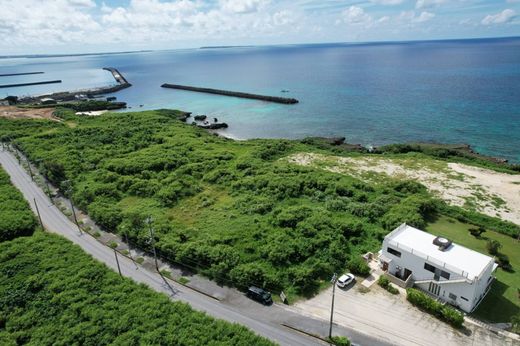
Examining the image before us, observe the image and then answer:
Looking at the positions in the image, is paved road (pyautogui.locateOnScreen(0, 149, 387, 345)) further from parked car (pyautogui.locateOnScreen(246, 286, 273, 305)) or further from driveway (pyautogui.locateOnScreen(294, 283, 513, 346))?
driveway (pyautogui.locateOnScreen(294, 283, 513, 346))

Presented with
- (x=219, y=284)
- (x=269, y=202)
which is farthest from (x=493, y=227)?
(x=219, y=284)

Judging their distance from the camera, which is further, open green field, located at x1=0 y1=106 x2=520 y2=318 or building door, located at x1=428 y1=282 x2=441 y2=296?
open green field, located at x1=0 y1=106 x2=520 y2=318

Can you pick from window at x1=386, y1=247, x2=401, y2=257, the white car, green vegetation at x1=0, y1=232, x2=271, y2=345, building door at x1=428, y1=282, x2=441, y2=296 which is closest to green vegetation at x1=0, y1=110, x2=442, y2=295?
the white car

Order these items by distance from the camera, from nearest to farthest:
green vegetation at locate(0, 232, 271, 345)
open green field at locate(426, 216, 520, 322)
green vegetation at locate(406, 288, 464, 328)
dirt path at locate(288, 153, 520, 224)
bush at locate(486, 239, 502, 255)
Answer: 1. green vegetation at locate(0, 232, 271, 345)
2. green vegetation at locate(406, 288, 464, 328)
3. open green field at locate(426, 216, 520, 322)
4. bush at locate(486, 239, 502, 255)
5. dirt path at locate(288, 153, 520, 224)

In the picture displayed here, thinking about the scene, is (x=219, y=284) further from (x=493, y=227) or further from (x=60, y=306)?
(x=493, y=227)

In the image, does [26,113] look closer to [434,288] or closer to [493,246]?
[434,288]

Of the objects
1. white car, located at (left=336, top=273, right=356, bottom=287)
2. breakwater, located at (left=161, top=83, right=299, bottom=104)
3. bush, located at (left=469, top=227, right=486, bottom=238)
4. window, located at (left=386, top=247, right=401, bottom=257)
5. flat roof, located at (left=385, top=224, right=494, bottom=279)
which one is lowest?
breakwater, located at (left=161, top=83, right=299, bottom=104)

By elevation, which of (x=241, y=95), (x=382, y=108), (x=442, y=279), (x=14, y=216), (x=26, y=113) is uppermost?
(x=14, y=216)

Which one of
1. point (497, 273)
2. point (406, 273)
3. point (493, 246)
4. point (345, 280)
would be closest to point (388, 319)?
point (345, 280)

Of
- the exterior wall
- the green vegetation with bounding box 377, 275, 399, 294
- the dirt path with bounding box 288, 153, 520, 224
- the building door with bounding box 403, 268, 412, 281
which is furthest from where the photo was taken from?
the dirt path with bounding box 288, 153, 520, 224
